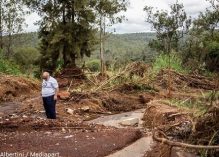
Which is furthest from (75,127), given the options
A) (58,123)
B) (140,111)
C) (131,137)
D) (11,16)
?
(11,16)

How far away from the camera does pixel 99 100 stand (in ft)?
55.1

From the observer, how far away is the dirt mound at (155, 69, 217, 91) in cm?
2114

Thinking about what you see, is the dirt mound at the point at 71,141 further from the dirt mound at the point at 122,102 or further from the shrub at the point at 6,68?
the shrub at the point at 6,68

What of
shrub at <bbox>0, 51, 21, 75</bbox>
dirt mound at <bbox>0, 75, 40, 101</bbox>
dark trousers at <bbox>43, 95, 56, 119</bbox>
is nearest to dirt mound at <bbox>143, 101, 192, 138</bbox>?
dark trousers at <bbox>43, 95, 56, 119</bbox>

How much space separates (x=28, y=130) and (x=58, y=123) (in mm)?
865

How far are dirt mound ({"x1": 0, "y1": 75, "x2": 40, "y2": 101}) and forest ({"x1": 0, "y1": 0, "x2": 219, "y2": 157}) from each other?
6 centimetres

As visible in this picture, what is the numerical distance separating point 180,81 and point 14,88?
26.6 ft

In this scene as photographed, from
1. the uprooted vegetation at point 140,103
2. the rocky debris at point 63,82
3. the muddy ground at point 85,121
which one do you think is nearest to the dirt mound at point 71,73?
the uprooted vegetation at point 140,103

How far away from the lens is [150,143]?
1051cm

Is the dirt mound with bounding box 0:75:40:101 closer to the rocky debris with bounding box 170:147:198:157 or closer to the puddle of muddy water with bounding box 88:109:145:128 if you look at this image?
the puddle of muddy water with bounding box 88:109:145:128

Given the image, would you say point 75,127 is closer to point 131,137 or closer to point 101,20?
point 131,137

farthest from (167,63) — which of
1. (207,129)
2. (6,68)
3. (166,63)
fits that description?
(207,129)

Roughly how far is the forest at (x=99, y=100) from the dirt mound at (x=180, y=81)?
0.18ft

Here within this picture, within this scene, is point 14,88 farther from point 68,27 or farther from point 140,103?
point 68,27
